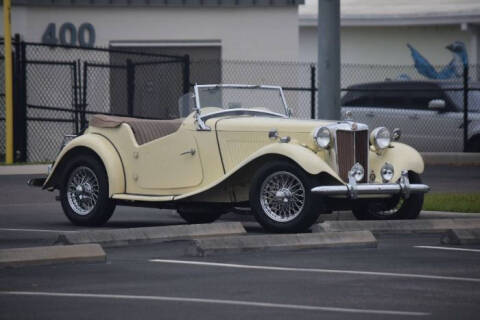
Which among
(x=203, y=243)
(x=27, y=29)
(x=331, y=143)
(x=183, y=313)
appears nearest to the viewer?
(x=183, y=313)

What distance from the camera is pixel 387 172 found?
13.3 meters

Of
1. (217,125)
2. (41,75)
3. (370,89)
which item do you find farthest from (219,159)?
(41,75)

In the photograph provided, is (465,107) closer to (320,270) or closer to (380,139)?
(380,139)

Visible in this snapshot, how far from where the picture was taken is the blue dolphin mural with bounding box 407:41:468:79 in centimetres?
3688

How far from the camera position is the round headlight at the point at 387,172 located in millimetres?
13273

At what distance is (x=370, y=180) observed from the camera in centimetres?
1329

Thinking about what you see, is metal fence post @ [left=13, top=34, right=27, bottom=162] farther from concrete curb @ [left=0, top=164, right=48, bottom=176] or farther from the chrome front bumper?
the chrome front bumper

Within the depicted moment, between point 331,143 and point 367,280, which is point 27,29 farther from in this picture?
point 367,280

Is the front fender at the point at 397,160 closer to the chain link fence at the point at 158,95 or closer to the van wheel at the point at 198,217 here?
the van wheel at the point at 198,217

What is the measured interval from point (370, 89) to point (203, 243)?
A: 589 inches

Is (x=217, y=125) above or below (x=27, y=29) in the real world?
below

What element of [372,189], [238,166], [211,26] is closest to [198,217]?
[238,166]

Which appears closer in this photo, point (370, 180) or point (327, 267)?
point (327, 267)

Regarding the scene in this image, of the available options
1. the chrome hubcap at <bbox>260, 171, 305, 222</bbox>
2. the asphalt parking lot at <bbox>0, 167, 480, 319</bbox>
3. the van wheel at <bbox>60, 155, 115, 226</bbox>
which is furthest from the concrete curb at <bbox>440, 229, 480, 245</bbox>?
the van wheel at <bbox>60, 155, 115, 226</bbox>
